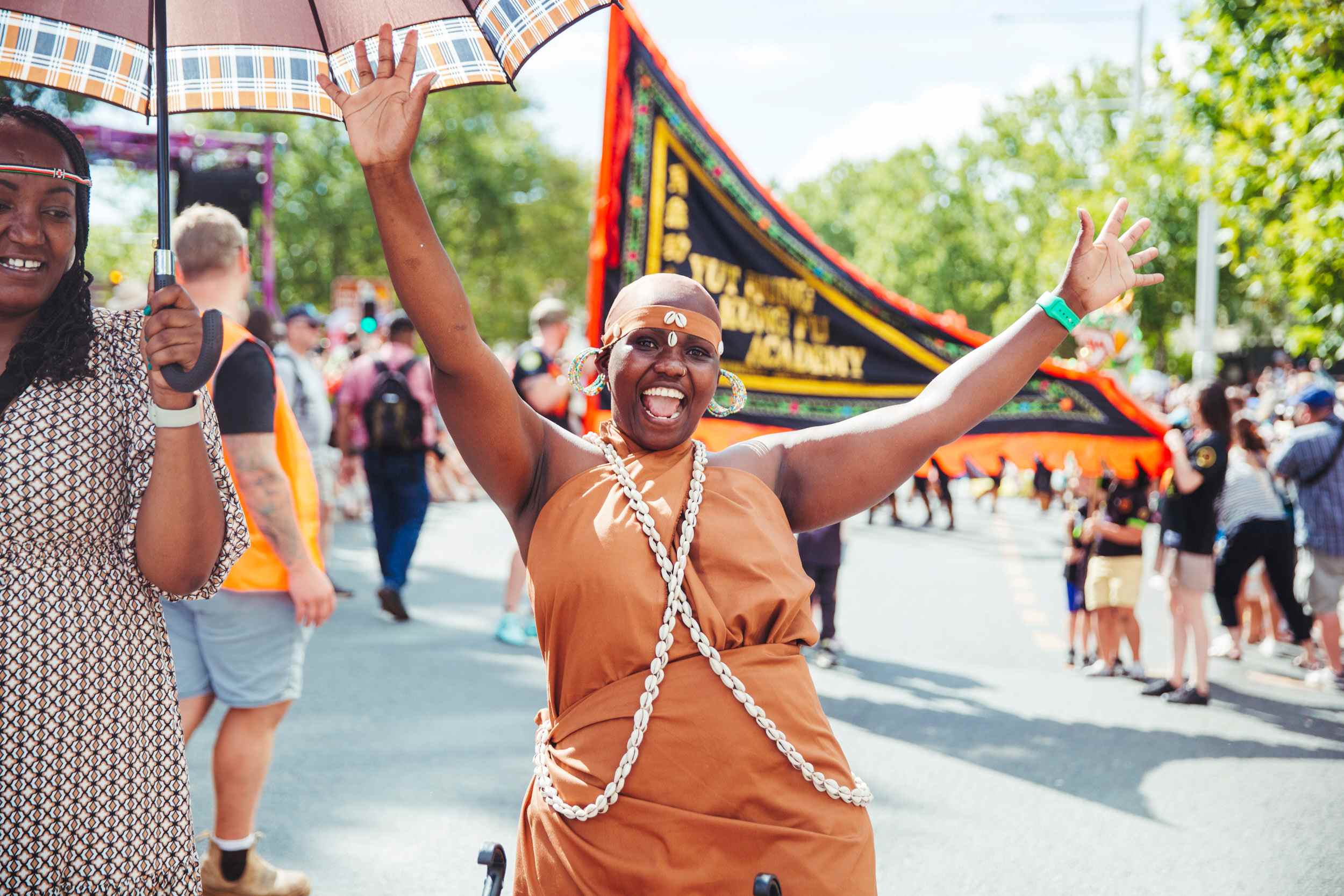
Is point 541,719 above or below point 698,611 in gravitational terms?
below

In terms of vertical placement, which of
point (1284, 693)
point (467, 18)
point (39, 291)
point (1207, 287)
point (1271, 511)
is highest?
point (1207, 287)

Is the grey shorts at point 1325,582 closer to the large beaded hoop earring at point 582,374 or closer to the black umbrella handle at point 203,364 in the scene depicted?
the large beaded hoop earring at point 582,374

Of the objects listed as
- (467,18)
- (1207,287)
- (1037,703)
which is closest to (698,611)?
(467,18)

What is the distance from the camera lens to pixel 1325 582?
7.59m

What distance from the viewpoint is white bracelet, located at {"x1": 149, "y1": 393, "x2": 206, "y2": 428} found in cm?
191

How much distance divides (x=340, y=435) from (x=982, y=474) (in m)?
7.42

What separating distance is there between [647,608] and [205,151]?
15550 mm

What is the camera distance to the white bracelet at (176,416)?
1911 millimetres

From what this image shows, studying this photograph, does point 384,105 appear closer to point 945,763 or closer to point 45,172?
point 45,172

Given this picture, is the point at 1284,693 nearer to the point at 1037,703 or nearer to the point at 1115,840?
the point at 1037,703

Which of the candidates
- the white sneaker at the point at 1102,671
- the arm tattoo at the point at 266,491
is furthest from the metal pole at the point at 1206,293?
the arm tattoo at the point at 266,491

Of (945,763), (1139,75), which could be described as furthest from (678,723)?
(1139,75)

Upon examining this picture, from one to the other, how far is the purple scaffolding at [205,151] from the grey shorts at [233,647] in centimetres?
1134

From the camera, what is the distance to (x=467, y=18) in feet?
7.57
